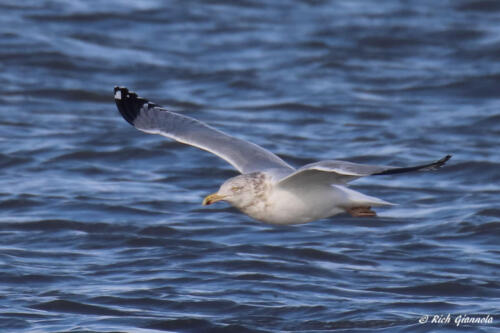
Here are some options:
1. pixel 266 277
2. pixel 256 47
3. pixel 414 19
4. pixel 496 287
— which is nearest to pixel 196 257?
pixel 266 277

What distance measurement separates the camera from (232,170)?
11742 millimetres

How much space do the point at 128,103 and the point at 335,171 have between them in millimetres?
2595

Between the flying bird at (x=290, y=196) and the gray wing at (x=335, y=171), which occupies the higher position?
the gray wing at (x=335, y=171)

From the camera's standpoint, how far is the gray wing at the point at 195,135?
7.59 m

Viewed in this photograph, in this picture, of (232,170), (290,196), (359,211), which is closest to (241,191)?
(290,196)

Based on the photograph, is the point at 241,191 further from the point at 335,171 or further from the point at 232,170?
the point at 232,170

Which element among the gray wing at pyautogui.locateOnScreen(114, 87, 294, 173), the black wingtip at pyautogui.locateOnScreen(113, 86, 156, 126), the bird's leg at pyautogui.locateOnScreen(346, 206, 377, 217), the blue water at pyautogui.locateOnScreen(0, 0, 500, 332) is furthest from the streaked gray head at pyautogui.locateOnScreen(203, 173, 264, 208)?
the black wingtip at pyautogui.locateOnScreen(113, 86, 156, 126)

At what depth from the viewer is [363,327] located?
24.0 feet

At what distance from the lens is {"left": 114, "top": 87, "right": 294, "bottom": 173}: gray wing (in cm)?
759

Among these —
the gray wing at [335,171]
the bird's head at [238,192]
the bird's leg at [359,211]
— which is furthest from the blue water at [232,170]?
the gray wing at [335,171]

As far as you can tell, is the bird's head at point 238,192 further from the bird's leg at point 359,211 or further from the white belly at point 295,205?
the bird's leg at point 359,211

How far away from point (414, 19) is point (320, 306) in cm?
1092

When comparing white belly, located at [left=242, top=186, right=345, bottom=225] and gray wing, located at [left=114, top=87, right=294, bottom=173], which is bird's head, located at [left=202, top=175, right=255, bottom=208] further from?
gray wing, located at [left=114, top=87, right=294, bottom=173]

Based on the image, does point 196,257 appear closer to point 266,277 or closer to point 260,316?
point 266,277
